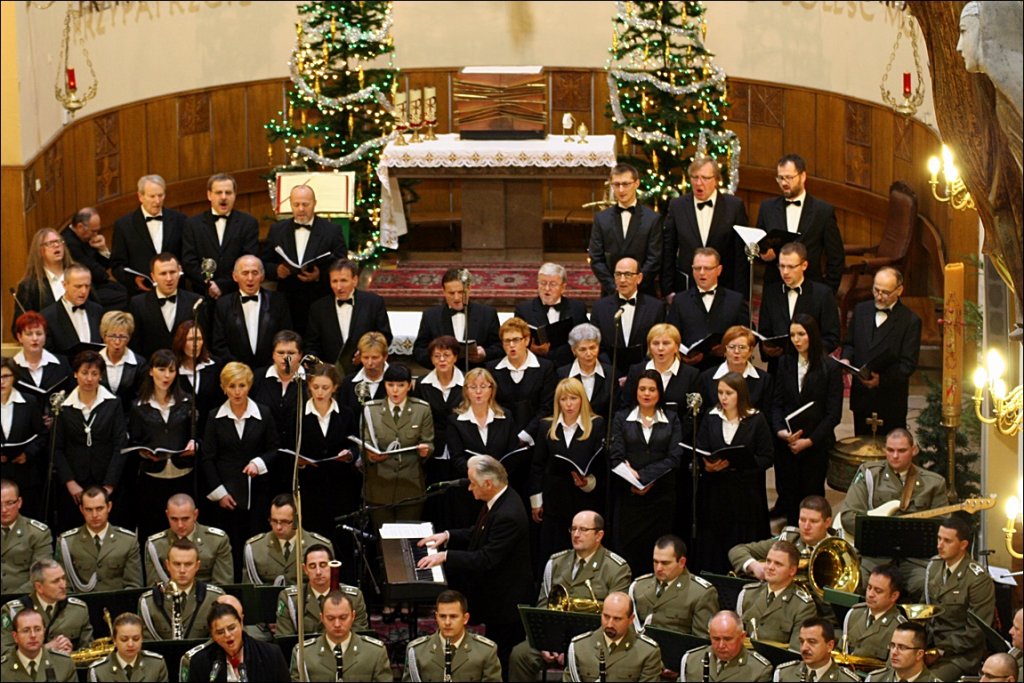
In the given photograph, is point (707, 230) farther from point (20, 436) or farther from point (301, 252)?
point (20, 436)

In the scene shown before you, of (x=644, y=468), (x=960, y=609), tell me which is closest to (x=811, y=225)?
(x=644, y=468)

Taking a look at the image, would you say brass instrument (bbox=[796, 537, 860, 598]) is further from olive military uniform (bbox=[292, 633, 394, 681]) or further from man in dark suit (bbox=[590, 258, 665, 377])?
olive military uniform (bbox=[292, 633, 394, 681])

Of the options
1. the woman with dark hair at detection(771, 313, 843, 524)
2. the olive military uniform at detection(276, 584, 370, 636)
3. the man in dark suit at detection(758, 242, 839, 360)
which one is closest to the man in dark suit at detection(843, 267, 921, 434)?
the man in dark suit at detection(758, 242, 839, 360)

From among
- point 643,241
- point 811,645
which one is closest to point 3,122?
point 643,241

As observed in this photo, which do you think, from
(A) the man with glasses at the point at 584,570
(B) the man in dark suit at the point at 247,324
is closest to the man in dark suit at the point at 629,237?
(B) the man in dark suit at the point at 247,324

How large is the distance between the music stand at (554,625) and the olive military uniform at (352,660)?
73 centimetres

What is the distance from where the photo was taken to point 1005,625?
363 inches

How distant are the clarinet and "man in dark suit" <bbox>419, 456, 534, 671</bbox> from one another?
1.36 feet

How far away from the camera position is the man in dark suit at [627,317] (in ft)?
32.4

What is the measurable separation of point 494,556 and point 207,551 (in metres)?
1.55

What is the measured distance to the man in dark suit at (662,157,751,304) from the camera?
1051cm

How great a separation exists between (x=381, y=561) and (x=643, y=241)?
2856 mm

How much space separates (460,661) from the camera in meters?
8.38

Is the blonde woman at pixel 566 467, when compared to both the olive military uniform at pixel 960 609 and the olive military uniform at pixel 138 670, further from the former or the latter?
the olive military uniform at pixel 138 670
